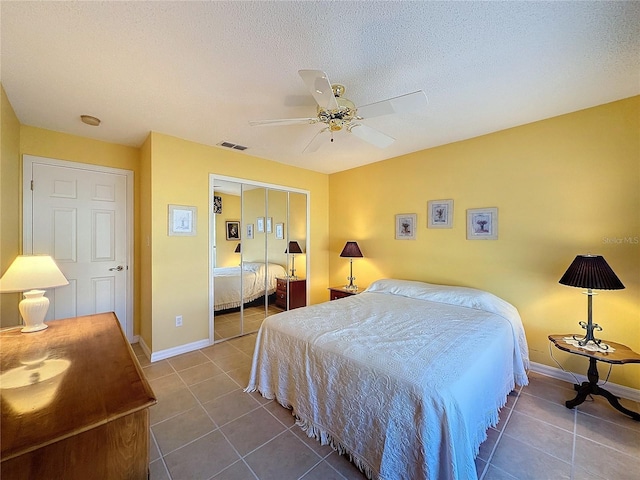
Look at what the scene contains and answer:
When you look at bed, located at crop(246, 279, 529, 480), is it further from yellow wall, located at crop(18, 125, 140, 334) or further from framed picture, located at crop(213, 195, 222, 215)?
yellow wall, located at crop(18, 125, 140, 334)

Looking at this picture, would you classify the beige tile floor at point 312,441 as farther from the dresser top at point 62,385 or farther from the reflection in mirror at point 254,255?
the reflection in mirror at point 254,255

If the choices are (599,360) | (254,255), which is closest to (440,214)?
(599,360)

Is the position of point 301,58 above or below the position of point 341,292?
above

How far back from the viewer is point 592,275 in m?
1.96

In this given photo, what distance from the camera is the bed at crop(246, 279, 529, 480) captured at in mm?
1237

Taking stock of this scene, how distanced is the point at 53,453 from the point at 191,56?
2.02 meters

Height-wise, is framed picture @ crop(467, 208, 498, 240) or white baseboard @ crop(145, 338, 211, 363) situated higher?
framed picture @ crop(467, 208, 498, 240)

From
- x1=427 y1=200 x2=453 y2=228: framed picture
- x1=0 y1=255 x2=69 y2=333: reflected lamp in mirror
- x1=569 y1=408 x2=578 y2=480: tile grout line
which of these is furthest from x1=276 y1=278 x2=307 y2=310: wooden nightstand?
x1=569 y1=408 x2=578 y2=480: tile grout line

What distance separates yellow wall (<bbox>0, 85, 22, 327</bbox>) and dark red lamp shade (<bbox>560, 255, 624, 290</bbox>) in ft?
14.5

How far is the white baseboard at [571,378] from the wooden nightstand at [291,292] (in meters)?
2.98

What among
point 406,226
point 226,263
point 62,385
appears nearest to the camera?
point 62,385

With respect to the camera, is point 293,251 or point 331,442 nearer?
point 331,442

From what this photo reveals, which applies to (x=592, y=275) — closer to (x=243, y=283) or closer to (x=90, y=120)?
(x=243, y=283)

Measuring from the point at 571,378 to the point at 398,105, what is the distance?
2936mm
